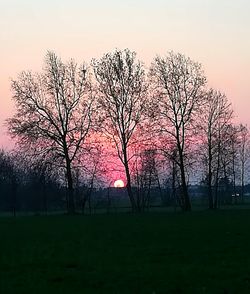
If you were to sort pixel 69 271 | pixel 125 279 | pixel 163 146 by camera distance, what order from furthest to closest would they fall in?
pixel 163 146 → pixel 69 271 → pixel 125 279

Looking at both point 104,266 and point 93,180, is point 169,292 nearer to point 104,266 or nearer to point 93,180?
point 104,266

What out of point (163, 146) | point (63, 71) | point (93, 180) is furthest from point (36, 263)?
point (93, 180)

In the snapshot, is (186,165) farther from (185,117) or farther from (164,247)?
(164,247)

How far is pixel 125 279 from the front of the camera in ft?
42.5

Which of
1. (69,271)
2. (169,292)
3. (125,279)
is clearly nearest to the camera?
(169,292)

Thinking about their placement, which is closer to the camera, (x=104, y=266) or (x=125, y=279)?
(x=125, y=279)

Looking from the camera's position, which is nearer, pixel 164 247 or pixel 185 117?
pixel 164 247

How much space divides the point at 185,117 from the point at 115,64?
10252 millimetres

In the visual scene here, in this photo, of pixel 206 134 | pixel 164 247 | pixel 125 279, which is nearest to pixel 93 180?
pixel 206 134

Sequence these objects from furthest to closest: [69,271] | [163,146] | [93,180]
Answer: [93,180], [163,146], [69,271]

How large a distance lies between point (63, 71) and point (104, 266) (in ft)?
181

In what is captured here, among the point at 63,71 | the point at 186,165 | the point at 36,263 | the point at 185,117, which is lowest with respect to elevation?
the point at 36,263

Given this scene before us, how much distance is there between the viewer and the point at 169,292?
36.6 ft

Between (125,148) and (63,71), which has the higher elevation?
(63,71)
